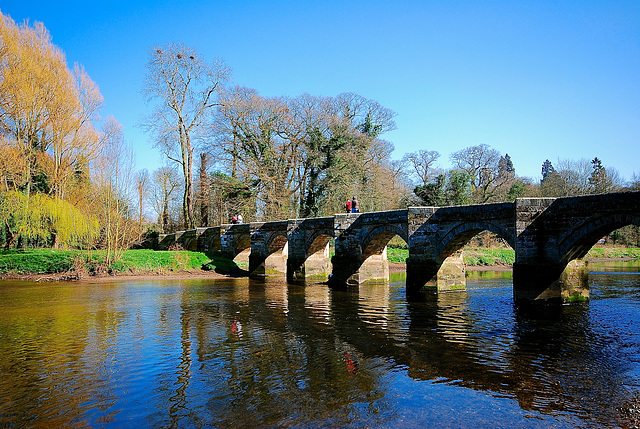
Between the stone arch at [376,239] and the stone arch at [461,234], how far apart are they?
7.09 feet

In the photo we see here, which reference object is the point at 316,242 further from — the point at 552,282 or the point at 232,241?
the point at 552,282

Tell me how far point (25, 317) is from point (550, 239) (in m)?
14.0

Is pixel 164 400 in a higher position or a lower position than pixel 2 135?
lower

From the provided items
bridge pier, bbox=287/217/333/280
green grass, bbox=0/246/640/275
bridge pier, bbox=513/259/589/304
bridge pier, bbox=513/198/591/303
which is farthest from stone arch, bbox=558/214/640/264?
green grass, bbox=0/246/640/275

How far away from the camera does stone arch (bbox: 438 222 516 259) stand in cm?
1384

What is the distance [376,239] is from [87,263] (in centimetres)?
1444

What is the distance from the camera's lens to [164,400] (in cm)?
592

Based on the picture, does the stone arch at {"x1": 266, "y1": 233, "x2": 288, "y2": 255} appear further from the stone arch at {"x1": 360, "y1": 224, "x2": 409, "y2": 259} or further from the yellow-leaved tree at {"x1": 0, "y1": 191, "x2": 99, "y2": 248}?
the yellow-leaved tree at {"x1": 0, "y1": 191, "x2": 99, "y2": 248}

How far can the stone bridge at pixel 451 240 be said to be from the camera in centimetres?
1167

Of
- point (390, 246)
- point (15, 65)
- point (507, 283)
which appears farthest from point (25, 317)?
point (390, 246)

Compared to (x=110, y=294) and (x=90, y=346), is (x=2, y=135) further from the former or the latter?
(x=90, y=346)

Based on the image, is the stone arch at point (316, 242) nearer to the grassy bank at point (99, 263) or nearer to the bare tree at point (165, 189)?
the grassy bank at point (99, 263)

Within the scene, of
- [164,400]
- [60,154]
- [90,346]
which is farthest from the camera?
[60,154]

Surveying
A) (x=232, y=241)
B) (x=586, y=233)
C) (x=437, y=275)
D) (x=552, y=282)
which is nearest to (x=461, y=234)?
(x=437, y=275)
